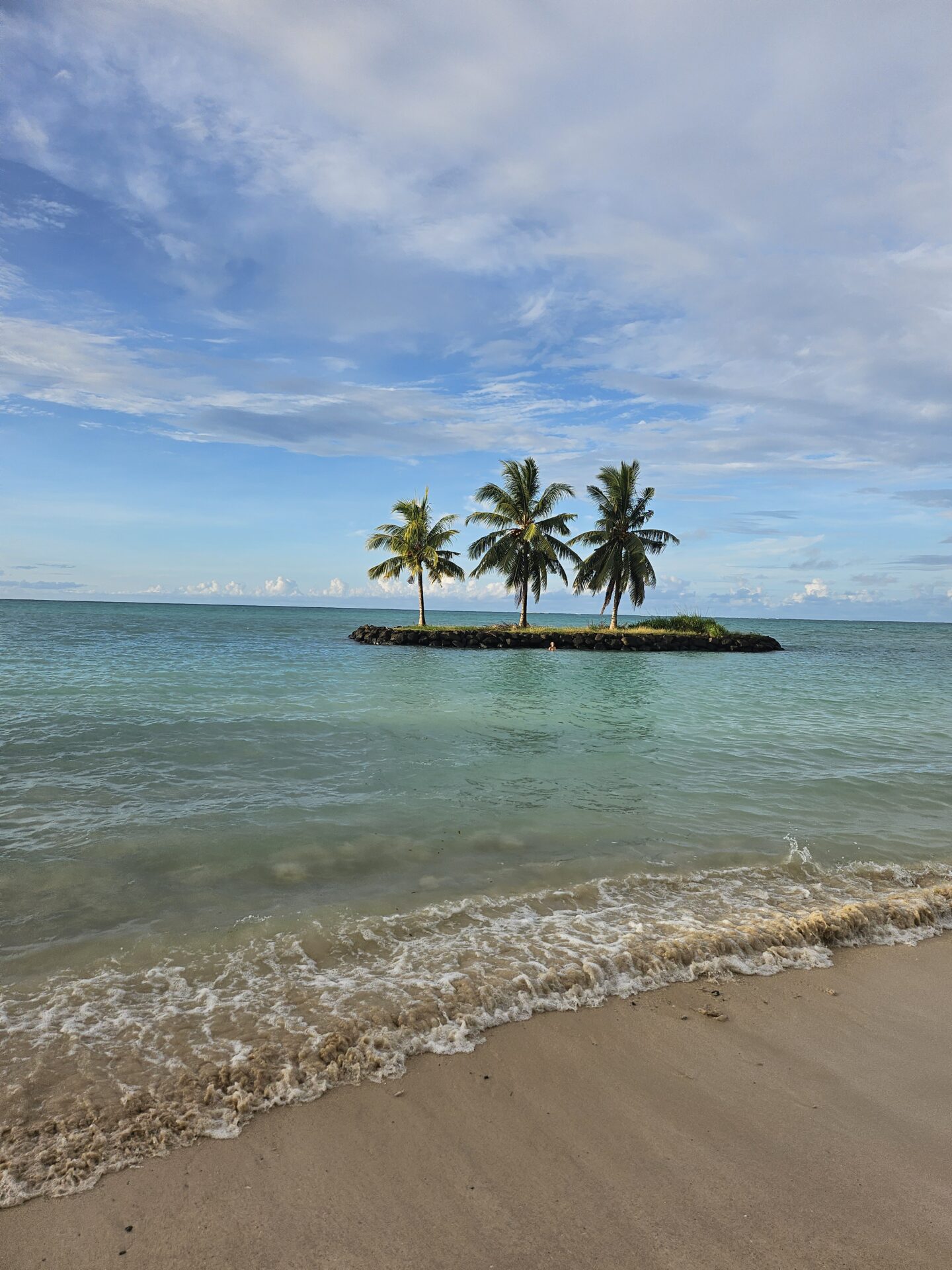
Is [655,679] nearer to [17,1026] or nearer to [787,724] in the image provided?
[787,724]

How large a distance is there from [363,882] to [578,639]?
31719mm

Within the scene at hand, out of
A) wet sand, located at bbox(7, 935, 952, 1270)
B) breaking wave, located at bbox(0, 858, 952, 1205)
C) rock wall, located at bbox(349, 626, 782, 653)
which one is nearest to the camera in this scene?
wet sand, located at bbox(7, 935, 952, 1270)

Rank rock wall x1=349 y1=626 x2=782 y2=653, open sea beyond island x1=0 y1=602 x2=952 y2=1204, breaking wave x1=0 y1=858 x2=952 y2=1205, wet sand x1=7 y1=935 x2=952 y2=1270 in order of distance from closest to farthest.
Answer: wet sand x1=7 y1=935 x2=952 y2=1270
breaking wave x1=0 y1=858 x2=952 y2=1205
open sea beyond island x1=0 y1=602 x2=952 y2=1204
rock wall x1=349 y1=626 x2=782 y2=653

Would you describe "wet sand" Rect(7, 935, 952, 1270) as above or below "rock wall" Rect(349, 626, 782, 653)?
below

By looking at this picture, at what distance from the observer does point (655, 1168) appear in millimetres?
2682

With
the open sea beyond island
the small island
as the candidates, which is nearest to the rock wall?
the small island

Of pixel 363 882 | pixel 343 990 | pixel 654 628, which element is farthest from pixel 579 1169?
pixel 654 628

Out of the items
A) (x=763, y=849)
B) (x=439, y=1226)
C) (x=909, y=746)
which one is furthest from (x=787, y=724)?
(x=439, y=1226)

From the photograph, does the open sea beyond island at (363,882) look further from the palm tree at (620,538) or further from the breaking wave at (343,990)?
the palm tree at (620,538)

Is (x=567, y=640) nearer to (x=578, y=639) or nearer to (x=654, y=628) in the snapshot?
(x=578, y=639)

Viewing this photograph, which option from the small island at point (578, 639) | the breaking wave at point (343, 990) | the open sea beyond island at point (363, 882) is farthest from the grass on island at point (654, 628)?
the breaking wave at point (343, 990)

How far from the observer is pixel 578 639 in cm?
3647

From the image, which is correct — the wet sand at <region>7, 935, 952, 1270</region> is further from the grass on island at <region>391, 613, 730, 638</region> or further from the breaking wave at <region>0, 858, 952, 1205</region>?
the grass on island at <region>391, 613, 730, 638</region>

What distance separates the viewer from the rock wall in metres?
35.8
